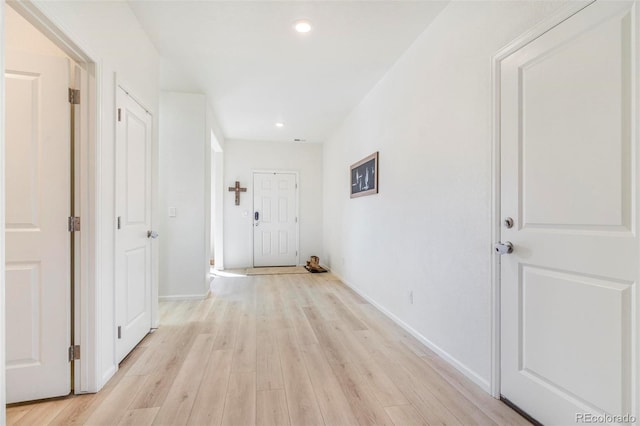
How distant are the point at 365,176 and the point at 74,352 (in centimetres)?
317

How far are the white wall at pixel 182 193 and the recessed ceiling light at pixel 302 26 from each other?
186cm

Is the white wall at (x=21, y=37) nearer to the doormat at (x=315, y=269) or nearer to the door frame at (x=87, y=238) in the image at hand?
the door frame at (x=87, y=238)

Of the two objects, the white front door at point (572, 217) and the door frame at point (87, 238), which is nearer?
the white front door at point (572, 217)

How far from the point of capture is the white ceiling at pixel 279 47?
7.05 feet

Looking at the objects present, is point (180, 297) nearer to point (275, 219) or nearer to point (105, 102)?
point (105, 102)

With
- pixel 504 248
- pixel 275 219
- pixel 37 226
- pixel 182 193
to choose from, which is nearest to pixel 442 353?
pixel 504 248

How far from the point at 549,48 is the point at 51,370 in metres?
3.18

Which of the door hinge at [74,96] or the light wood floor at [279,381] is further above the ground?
the door hinge at [74,96]

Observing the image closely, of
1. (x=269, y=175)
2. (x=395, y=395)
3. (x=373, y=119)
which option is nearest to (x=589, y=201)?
(x=395, y=395)

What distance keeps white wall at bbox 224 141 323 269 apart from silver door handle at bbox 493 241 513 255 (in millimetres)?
4728

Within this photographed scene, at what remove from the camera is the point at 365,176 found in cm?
376

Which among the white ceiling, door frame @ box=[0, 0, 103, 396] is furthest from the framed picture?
door frame @ box=[0, 0, 103, 396]

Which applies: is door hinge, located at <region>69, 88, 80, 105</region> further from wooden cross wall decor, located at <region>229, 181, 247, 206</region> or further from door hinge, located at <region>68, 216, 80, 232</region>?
wooden cross wall decor, located at <region>229, 181, 247, 206</region>

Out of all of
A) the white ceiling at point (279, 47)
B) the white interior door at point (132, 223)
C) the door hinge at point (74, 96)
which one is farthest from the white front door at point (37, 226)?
the white ceiling at point (279, 47)
